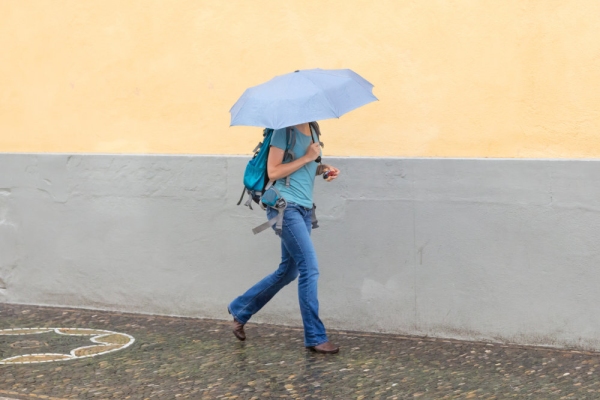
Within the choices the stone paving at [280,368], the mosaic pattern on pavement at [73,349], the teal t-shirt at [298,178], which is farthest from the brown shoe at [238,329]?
the teal t-shirt at [298,178]

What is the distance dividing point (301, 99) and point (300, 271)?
1145mm

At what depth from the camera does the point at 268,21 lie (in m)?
6.39

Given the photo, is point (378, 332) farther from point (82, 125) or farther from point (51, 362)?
point (82, 125)

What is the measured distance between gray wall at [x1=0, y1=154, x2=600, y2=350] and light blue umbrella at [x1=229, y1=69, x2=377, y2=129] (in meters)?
0.90

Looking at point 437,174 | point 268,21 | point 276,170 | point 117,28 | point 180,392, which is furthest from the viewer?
point 117,28

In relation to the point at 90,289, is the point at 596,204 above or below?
above

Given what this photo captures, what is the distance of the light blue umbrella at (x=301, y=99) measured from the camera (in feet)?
16.5

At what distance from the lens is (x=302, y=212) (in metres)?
5.52

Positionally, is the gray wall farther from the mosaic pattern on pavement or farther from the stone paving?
the mosaic pattern on pavement

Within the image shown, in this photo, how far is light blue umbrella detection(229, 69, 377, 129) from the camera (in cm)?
503

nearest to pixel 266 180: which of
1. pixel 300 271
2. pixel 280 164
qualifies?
pixel 280 164

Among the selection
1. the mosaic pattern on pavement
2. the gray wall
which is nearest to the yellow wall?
the gray wall

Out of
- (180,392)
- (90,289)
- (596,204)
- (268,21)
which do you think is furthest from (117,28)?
(596,204)

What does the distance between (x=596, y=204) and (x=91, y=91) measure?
4.06 meters
